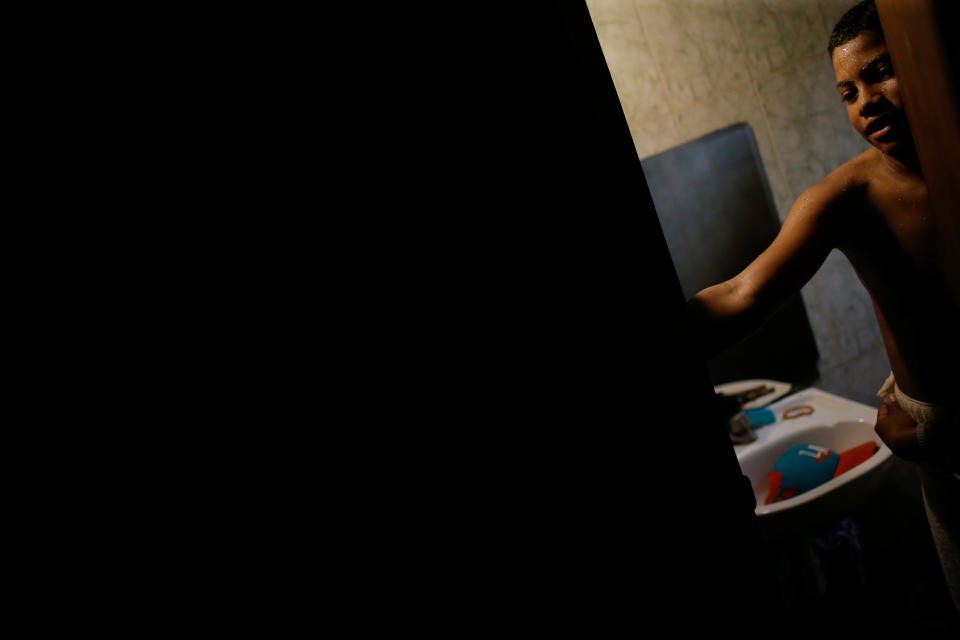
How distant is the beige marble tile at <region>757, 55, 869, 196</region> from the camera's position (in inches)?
81.5

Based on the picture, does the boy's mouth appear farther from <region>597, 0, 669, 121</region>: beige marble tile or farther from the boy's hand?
<region>597, 0, 669, 121</region>: beige marble tile

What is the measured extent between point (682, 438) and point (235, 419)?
1.81 ft

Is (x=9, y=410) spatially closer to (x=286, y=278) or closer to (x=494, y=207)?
(x=286, y=278)

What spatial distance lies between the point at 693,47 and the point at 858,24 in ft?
4.11

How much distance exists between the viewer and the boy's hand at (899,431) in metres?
1.04

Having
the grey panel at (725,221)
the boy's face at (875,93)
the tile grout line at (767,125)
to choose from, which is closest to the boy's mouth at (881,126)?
the boy's face at (875,93)

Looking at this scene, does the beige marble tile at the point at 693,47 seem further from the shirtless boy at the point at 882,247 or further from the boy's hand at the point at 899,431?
the boy's hand at the point at 899,431

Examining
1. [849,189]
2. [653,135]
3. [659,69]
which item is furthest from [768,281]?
[659,69]

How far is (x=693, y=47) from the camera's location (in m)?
2.03

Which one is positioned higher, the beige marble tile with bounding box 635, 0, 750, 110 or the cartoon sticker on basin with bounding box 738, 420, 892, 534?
the beige marble tile with bounding box 635, 0, 750, 110

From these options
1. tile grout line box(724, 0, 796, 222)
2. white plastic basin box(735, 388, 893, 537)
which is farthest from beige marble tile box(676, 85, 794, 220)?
white plastic basin box(735, 388, 893, 537)

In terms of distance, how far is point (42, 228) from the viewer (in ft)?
1.60

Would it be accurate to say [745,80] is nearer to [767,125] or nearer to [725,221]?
[767,125]

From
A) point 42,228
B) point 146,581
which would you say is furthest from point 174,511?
point 42,228
